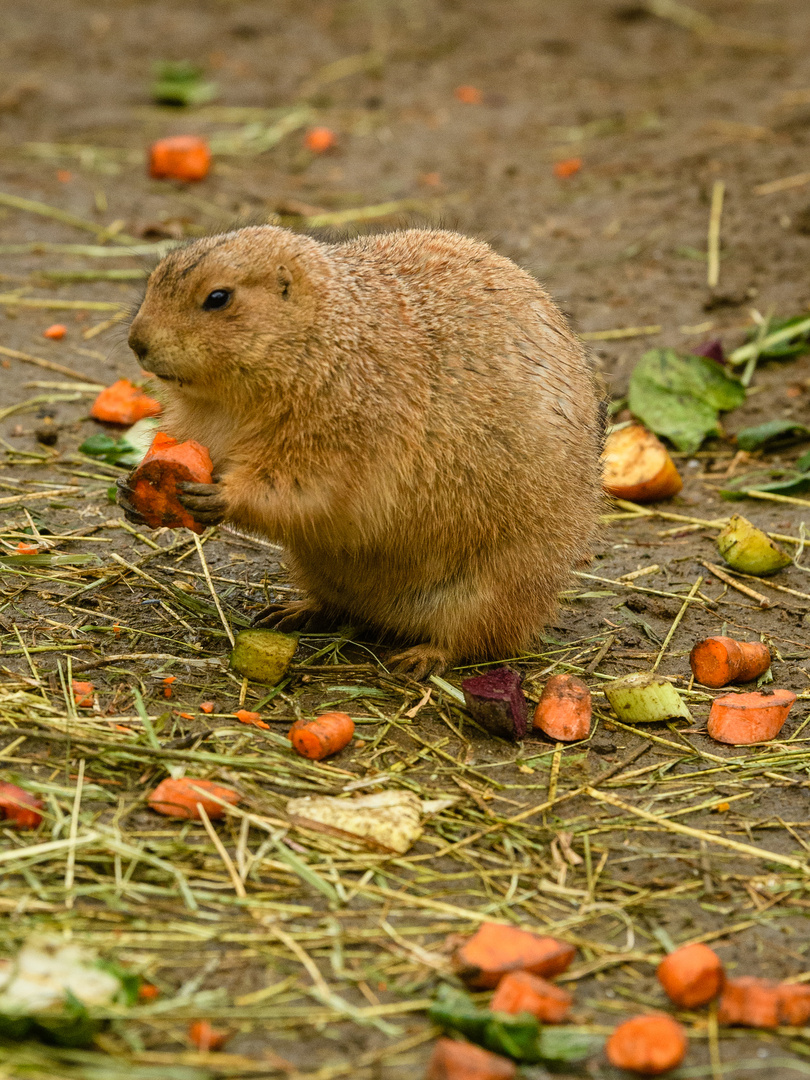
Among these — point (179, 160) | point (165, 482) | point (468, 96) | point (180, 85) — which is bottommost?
point (165, 482)

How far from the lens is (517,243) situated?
8977 mm

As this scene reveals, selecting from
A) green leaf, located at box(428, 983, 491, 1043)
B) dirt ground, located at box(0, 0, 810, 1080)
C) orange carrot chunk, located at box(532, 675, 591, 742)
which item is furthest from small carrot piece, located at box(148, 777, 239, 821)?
orange carrot chunk, located at box(532, 675, 591, 742)

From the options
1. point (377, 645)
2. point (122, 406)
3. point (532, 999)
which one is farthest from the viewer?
point (122, 406)

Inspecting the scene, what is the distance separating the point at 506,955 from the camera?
320cm

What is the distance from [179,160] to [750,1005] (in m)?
8.06

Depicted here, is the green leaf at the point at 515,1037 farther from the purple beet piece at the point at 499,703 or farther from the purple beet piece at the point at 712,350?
the purple beet piece at the point at 712,350

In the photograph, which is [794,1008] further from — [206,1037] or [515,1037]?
[206,1037]

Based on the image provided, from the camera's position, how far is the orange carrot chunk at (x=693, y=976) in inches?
123

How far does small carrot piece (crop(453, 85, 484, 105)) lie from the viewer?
38.0ft

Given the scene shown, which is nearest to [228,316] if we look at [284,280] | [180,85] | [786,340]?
[284,280]

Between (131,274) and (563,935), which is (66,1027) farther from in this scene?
(131,274)

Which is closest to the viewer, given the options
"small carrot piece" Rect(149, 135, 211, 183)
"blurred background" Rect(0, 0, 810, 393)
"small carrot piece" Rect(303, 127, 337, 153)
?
"blurred background" Rect(0, 0, 810, 393)

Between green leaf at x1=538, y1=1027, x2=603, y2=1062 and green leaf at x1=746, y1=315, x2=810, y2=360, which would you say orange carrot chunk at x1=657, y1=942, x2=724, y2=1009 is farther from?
green leaf at x1=746, y1=315, x2=810, y2=360

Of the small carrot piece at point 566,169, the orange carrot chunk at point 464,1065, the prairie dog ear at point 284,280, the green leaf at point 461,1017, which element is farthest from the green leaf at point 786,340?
the orange carrot chunk at point 464,1065
